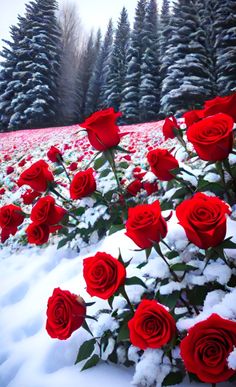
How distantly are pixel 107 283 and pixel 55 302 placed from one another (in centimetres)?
28

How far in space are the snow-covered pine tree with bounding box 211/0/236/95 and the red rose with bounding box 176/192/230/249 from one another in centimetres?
1769

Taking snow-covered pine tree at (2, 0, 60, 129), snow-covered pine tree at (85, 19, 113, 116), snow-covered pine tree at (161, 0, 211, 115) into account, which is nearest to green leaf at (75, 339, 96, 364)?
snow-covered pine tree at (161, 0, 211, 115)

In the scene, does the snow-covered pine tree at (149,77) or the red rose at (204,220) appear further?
the snow-covered pine tree at (149,77)

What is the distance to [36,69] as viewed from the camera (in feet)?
72.6

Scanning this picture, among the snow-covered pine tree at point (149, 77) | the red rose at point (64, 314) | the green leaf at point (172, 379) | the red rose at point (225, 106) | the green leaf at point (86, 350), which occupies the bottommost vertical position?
the green leaf at point (86, 350)

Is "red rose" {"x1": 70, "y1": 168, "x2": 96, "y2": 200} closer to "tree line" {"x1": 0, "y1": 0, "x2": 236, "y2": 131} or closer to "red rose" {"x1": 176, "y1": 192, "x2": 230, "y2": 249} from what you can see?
"red rose" {"x1": 176, "y1": 192, "x2": 230, "y2": 249}

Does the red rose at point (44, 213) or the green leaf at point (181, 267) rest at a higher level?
the red rose at point (44, 213)

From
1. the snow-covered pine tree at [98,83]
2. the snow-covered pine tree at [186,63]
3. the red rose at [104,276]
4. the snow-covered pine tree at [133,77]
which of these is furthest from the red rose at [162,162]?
the snow-covered pine tree at [98,83]

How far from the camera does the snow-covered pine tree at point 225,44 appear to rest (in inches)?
677

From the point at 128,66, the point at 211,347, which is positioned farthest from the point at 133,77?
the point at 211,347

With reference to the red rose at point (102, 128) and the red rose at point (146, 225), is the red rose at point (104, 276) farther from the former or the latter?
the red rose at point (102, 128)

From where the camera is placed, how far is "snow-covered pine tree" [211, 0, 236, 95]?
56.4ft

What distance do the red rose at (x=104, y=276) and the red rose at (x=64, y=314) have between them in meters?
0.16

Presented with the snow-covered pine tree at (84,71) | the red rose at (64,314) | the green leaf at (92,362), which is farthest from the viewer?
the snow-covered pine tree at (84,71)
